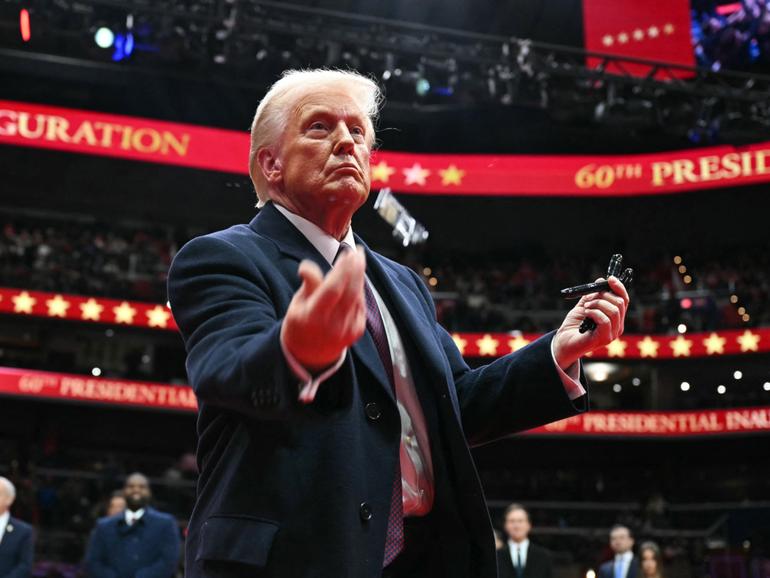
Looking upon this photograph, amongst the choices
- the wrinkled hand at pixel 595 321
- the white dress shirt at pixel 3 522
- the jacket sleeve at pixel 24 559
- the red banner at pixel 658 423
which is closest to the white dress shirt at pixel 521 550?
the jacket sleeve at pixel 24 559

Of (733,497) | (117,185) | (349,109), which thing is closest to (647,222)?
(733,497)

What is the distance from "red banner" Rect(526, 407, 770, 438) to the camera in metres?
15.8

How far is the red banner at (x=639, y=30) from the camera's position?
11492 millimetres

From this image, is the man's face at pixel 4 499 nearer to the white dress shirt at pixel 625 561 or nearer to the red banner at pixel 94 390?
the white dress shirt at pixel 625 561

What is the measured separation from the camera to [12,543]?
626 cm

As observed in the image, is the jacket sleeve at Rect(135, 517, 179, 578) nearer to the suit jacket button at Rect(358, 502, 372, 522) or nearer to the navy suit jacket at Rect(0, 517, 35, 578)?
the navy suit jacket at Rect(0, 517, 35, 578)

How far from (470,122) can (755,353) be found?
8221mm

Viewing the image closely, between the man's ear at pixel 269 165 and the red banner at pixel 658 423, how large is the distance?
1455 cm

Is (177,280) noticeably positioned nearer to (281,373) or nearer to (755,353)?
(281,373)

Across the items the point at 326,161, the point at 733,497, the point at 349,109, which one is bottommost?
the point at 326,161

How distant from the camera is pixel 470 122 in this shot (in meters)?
21.3

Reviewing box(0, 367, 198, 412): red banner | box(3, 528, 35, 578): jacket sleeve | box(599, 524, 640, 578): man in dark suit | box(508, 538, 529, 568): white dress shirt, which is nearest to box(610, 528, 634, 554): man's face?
box(599, 524, 640, 578): man in dark suit

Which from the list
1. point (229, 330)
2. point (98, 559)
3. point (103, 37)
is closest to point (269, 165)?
point (229, 330)

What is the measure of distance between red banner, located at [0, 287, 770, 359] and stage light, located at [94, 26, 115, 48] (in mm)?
5658
